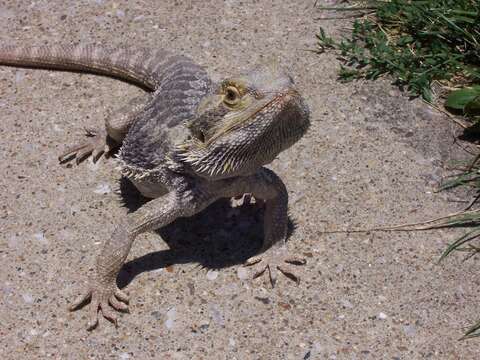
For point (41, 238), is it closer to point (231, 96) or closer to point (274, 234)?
point (274, 234)

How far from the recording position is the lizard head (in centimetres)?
297

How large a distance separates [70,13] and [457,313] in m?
3.87

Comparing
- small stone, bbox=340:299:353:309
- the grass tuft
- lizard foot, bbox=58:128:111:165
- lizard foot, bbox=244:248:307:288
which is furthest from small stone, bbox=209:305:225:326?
the grass tuft

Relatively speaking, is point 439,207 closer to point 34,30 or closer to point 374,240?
point 374,240

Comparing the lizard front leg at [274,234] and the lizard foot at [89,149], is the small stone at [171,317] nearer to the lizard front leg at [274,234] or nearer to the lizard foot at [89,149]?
the lizard front leg at [274,234]

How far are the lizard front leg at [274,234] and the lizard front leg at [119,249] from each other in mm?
444

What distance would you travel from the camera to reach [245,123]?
119 inches

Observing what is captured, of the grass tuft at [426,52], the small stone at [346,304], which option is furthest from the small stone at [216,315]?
the grass tuft at [426,52]

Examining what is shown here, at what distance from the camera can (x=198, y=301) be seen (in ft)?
12.2

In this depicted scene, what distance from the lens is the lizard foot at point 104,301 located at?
359cm

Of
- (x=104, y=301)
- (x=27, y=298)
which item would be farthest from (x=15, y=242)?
(x=104, y=301)

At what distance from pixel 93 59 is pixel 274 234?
6.76ft

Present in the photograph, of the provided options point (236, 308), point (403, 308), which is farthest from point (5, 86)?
point (403, 308)

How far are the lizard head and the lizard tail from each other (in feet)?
5.18
